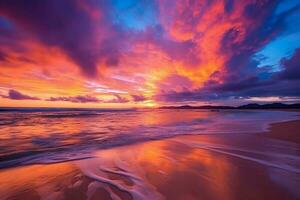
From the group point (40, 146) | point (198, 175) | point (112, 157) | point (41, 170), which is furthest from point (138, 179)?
point (40, 146)

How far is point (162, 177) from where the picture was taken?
346 cm

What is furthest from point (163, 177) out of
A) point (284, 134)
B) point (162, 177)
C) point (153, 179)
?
point (284, 134)

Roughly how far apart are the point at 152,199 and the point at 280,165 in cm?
355

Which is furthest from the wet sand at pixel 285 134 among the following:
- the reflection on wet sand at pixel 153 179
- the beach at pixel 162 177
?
the reflection on wet sand at pixel 153 179

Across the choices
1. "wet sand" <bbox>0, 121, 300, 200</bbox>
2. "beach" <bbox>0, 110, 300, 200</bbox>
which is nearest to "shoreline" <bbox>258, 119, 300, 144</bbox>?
"beach" <bbox>0, 110, 300, 200</bbox>

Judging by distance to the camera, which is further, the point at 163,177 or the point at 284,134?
the point at 284,134

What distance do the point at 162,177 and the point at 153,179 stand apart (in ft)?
0.69

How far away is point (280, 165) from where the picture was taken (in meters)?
4.14

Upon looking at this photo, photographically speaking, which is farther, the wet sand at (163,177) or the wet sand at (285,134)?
the wet sand at (285,134)

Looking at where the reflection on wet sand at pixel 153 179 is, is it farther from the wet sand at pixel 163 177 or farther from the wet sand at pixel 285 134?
the wet sand at pixel 285 134

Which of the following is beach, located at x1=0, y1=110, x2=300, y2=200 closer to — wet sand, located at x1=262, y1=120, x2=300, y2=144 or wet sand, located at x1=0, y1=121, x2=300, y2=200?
wet sand, located at x1=0, y1=121, x2=300, y2=200

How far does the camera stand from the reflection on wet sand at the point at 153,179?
9.25 feet

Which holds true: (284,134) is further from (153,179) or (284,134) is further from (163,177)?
(153,179)

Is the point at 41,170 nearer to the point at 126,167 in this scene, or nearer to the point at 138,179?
the point at 126,167
